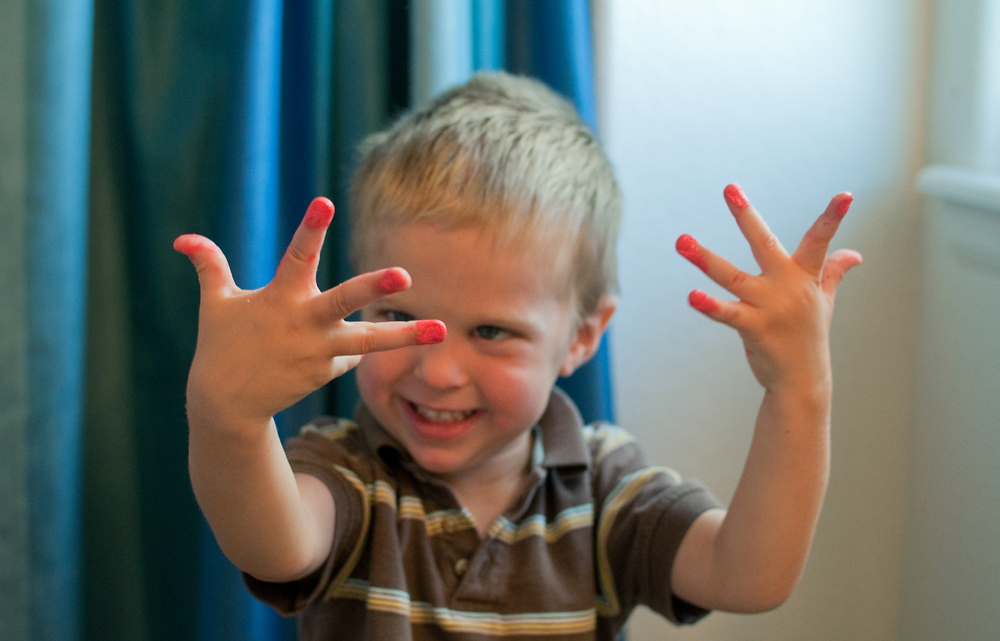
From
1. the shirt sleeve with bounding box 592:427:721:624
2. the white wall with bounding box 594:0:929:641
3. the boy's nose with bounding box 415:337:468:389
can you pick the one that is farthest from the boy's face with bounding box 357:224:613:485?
the white wall with bounding box 594:0:929:641

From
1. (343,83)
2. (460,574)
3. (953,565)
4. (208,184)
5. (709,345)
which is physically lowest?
(953,565)

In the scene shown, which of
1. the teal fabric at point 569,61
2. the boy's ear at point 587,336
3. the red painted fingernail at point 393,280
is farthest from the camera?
the teal fabric at point 569,61

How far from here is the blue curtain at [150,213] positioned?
2.78 ft

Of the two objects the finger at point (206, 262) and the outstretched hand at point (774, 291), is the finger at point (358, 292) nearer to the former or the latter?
the finger at point (206, 262)

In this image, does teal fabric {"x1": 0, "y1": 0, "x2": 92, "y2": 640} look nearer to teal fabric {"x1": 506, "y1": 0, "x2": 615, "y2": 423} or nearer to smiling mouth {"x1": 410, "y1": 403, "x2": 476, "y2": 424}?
smiling mouth {"x1": 410, "y1": 403, "x2": 476, "y2": 424}

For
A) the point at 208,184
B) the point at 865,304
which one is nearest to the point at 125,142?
the point at 208,184

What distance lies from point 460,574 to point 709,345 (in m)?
0.49

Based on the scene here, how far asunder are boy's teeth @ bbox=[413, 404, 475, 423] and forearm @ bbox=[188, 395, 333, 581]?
0.48 ft

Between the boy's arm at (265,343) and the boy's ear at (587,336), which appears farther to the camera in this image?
the boy's ear at (587,336)

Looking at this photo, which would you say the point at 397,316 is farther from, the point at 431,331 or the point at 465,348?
→ the point at 431,331

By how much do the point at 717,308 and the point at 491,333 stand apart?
24cm

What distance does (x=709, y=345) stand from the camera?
116 cm

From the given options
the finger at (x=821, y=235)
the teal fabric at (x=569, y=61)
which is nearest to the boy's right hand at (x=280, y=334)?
the finger at (x=821, y=235)

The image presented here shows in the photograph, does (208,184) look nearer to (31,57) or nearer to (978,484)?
(31,57)
